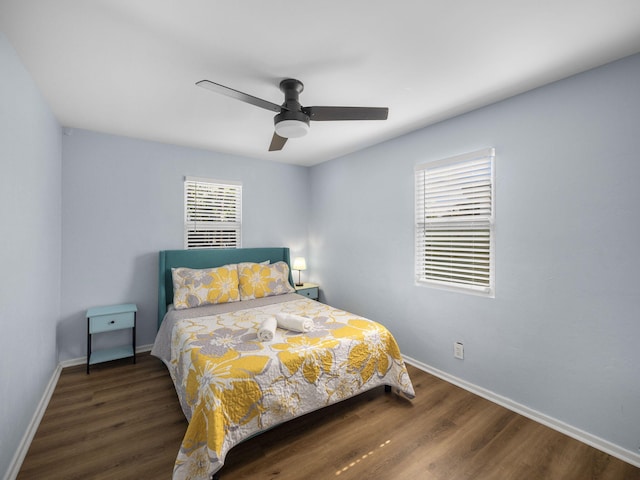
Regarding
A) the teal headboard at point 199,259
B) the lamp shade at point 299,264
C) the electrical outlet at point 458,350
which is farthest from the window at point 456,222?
the teal headboard at point 199,259

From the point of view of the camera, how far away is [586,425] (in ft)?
6.65

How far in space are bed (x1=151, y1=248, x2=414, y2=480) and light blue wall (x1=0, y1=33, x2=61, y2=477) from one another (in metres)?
0.89

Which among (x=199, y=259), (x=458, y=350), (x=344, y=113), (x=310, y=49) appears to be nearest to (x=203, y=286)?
(x=199, y=259)

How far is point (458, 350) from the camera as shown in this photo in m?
2.76

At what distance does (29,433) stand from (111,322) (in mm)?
1145

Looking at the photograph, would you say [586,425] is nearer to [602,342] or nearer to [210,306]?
[602,342]

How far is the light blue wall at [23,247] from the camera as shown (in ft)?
5.44

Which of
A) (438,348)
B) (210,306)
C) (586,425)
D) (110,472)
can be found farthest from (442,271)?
(110,472)

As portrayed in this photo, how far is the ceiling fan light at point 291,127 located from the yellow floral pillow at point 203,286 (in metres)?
1.94

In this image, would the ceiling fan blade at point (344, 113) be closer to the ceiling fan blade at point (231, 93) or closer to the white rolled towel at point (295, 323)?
the ceiling fan blade at point (231, 93)

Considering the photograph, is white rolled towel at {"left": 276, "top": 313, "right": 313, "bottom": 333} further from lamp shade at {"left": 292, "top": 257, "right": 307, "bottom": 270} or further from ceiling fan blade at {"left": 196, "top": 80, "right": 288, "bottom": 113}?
lamp shade at {"left": 292, "top": 257, "right": 307, "bottom": 270}

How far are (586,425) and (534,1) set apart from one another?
2.63 m

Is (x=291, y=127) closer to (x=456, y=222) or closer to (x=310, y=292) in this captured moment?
(x=456, y=222)

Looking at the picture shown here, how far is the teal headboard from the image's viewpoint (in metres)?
3.39
